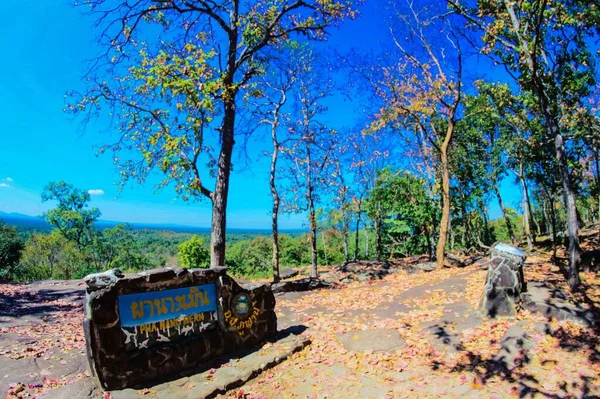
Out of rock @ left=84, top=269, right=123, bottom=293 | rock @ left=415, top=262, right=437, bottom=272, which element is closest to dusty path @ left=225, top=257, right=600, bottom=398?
rock @ left=84, top=269, right=123, bottom=293

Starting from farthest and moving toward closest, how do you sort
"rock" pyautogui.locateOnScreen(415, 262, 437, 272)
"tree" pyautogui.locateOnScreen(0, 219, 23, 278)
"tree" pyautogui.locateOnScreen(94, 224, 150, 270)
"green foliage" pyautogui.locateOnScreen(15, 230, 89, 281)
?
"tree" pyautogui.locateOnScreen(94, 224, 150, 270), "green foliage" pyautogui.locateOnScreen(15, 230, 89, 281), "tree" pyautogui.locateOnScreen(0, 219, 23, 278), "rock" pyautogui.locateOnScreen(415, 262, 437, 272)

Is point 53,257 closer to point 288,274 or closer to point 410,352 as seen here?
point 288,274

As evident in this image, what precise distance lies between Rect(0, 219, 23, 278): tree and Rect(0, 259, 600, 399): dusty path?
16.2 metres

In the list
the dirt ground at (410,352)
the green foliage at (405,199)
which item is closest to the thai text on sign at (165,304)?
the dirt ground at (410,352)

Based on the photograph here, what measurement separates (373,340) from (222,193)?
514cm

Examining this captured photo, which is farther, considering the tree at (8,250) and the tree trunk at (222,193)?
the tree at (8,250)

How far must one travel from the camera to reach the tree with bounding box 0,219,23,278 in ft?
72.5

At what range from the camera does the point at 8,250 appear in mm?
22312

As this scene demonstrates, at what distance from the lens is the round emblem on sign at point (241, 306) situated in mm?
6726

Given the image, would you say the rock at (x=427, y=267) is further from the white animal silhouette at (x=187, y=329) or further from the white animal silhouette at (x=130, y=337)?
the white animal silhouette at (x=130, y=337)

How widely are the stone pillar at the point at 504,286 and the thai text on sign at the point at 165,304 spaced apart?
5.54 metres

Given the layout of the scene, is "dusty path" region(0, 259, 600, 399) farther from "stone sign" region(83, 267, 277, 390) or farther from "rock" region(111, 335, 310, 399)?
"stone sign" region(83, 267, 277, 390)

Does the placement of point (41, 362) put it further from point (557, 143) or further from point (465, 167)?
point (465, 167)

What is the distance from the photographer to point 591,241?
A: 1811cm
